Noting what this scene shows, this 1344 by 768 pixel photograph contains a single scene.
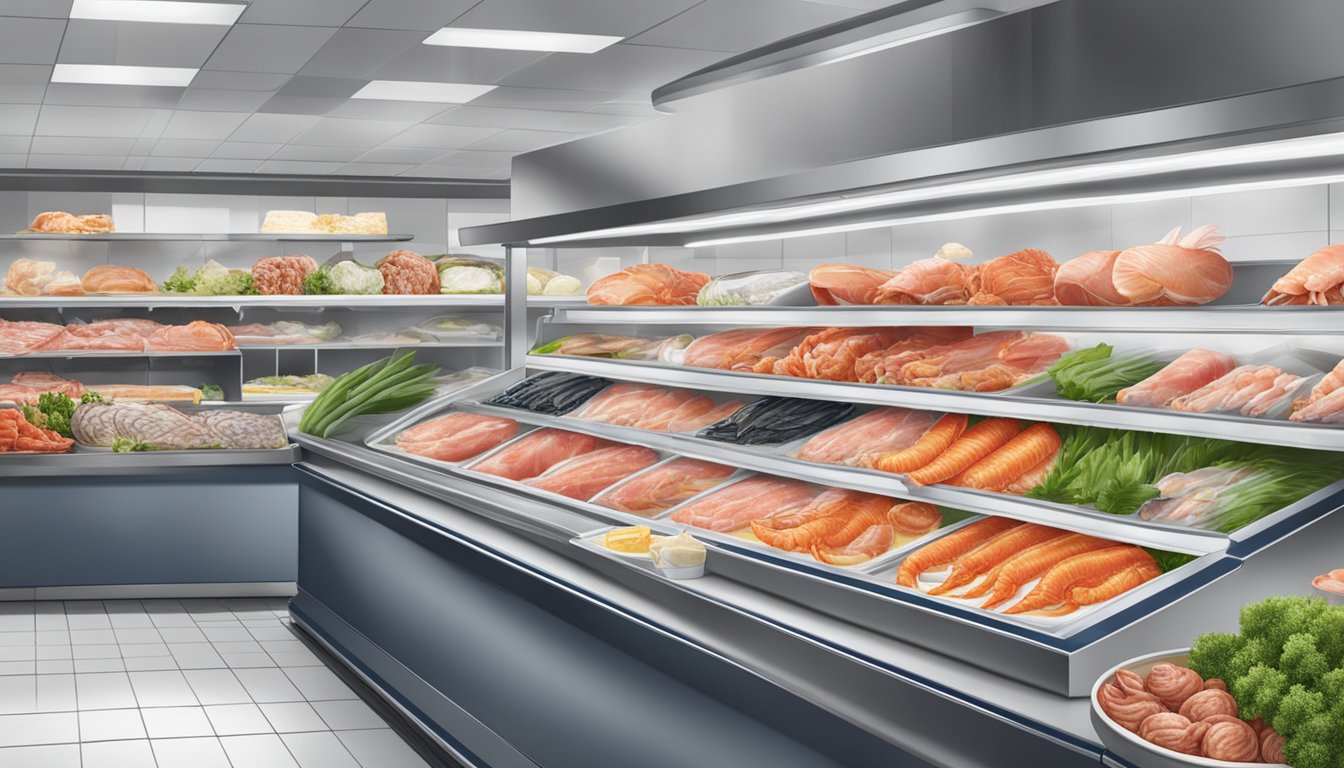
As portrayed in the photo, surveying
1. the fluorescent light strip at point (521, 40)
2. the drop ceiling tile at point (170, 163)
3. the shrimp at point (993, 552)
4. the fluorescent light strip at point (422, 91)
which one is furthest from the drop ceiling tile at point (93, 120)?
the shrimp at point (993, 552)

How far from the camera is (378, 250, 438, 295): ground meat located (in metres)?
9.84

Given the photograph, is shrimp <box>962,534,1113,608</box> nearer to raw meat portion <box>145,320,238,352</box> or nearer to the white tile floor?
the white tile floor

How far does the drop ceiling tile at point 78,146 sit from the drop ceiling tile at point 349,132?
159 cm

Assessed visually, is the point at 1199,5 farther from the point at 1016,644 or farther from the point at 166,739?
the point at 166,739

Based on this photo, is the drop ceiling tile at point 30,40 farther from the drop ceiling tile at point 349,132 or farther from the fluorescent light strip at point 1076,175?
the fluorescent light strip at point 1076,175

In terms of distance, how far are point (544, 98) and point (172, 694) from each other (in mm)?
5349

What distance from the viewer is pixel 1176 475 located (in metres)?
2.36

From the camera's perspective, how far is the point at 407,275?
9.84 metres

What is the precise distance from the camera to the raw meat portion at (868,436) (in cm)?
305

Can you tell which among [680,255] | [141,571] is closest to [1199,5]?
[141,571]

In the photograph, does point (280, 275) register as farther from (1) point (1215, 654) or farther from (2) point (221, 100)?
(1) point (1215, 654)

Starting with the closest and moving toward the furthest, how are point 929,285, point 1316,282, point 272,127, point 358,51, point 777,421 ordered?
point 1316,282 → point 929,285 → point 777,421 → point 358,51 → point 272,127

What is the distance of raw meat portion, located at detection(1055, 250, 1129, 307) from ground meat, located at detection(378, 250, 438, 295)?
305 inches

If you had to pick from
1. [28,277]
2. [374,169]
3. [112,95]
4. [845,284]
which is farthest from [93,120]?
[845,284]
